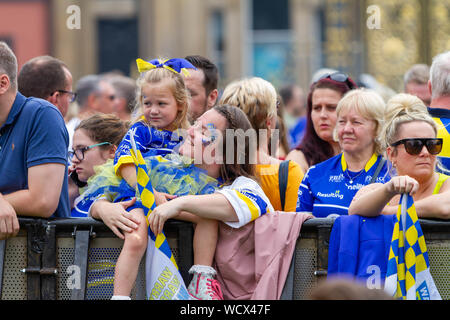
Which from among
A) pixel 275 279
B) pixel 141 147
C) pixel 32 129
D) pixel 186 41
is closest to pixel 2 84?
pixel 32 129

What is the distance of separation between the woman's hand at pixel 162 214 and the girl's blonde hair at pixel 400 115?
1.19m

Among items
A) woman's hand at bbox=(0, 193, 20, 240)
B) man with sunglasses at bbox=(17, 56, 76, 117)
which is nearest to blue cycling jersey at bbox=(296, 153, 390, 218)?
woman's hand at bbox=(0, 193, 20, 240)

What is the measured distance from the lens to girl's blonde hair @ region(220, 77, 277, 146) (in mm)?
5262

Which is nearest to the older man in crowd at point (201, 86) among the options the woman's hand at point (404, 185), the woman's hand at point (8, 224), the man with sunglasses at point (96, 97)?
the woman's hand at point (8, 224)

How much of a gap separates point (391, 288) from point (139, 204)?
4.41ft

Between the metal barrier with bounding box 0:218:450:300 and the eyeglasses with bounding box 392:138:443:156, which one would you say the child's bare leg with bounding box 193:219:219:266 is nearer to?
the metal barrier with bounding box 0:218:450:300

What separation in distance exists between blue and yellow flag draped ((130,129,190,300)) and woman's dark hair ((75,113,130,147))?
1238 millimetres

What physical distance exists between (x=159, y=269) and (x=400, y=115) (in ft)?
5.22

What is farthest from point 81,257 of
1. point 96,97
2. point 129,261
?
point 96,97

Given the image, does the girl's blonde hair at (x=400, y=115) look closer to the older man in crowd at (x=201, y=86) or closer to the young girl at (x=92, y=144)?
the older man in crowd at (x=201, y=86)

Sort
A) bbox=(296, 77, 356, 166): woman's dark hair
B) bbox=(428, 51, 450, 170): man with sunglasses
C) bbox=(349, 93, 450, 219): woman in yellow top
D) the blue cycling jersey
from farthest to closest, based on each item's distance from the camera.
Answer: bbox=(296, 77, 356, 166): woman's dark hair < bbox=(428, 51, 450, 170): man with sunglasses < the blue cycling jersey < bbox=(349, 93, 450, 219): woman in yellow top

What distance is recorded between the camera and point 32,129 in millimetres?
4480

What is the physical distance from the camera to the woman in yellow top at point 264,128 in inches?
200
